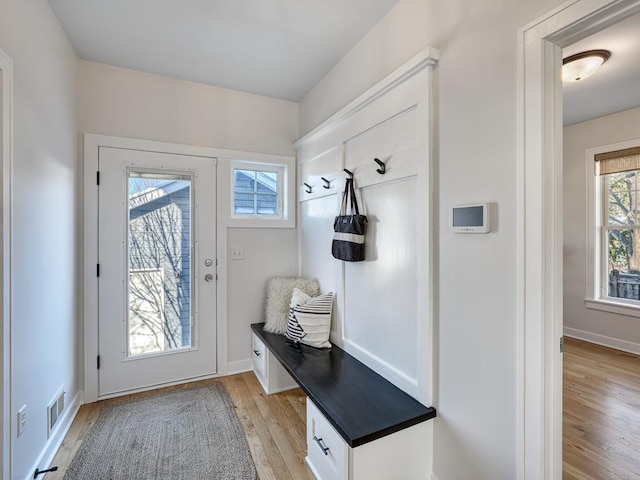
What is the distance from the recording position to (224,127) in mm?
2896

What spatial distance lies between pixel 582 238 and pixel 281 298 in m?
3.68

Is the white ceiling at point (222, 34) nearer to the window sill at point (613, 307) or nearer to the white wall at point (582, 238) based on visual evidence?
the white wall at point (582, 238)

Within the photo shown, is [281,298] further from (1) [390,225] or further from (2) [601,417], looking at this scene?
(2) [601,417]

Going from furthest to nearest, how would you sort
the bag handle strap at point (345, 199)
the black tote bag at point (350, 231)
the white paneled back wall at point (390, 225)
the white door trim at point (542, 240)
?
the bag handle strap at point (345, 199)
the black tote bag at point (350, 231)
the white paneled back wall at point (390, 225)
the white door trim at point (542, 240)

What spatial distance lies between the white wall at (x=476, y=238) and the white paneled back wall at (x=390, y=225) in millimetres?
79

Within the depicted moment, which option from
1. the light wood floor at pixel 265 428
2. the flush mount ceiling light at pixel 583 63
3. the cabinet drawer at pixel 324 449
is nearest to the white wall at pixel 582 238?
the flush mount ceiling light at pixel 583 63

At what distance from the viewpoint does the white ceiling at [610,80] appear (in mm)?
2076

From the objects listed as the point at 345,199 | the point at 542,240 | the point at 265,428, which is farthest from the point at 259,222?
the point at 542,240

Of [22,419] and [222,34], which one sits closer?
[22,419]

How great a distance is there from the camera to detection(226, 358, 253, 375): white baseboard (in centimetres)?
291

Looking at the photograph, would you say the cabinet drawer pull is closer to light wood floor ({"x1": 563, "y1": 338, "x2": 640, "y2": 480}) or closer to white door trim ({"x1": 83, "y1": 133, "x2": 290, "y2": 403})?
light wood floor ({"x1": 563, "y1": 338, "x2": 640, "y2": 480})

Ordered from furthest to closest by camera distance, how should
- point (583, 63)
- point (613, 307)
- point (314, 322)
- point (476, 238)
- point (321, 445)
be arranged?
1. point (613, 307)
2. point (314, 322)
3. point (583, 63)
4. point (321, 445)
5. point (476, 238)

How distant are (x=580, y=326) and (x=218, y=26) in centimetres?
491

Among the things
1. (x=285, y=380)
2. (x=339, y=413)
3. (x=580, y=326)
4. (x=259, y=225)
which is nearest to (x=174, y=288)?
(x=259, y=225)
